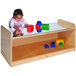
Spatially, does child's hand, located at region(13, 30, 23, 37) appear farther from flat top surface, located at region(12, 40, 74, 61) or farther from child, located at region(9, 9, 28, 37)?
flat top surface, located at region(12, 40, 74, 61)

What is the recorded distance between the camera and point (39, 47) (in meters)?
3.14

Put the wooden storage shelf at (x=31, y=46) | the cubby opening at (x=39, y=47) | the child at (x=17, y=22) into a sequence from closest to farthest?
the wooden storage shelf at (x=31, y=46), the child at (x=17, y=22), the cubby opening at (x=39, y=47)

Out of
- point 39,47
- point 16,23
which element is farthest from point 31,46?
point 16,23

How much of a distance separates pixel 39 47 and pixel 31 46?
6.0 inches

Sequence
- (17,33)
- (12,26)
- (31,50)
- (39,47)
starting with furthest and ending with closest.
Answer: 1. (39,47)
2. (31,50)
3. (12,26)
4. (17,33)

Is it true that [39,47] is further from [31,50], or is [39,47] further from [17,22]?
[17,22]

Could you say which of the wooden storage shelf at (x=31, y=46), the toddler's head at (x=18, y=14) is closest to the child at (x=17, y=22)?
the toddler's head at (x=18, y=14)

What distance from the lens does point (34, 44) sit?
128 inches

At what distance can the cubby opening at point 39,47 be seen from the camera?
2778 millimetres

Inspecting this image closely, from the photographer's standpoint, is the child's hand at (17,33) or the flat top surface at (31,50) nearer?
the child's hand at (17,33)

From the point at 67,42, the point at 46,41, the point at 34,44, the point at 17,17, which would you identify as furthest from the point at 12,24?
the point at 67,42

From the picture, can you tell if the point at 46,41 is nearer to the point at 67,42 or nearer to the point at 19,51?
the point at 67,42

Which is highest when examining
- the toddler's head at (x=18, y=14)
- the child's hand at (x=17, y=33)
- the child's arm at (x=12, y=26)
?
the toddler's head at (x=18, y=14)

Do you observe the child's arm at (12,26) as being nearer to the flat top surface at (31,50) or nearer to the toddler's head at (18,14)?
the toddler's head at (18,14)
